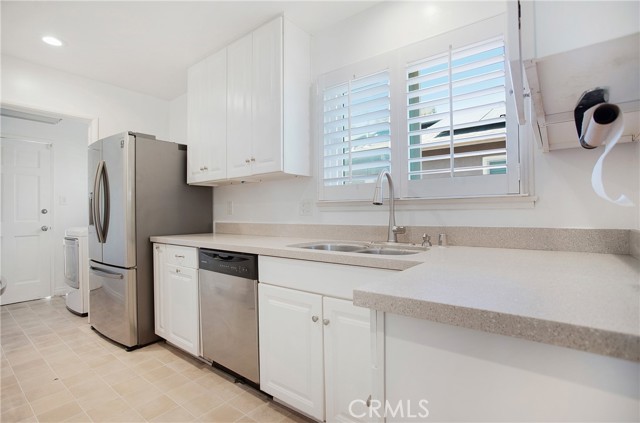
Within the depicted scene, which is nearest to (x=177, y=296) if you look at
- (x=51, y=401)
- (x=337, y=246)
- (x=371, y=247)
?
(x=51, y=401)

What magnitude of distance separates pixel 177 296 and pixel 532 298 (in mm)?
2246

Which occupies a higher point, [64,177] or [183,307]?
[64,177]

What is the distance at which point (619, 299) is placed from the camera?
0.59m

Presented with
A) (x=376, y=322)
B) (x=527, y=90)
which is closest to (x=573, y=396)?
(x=376, y=322)

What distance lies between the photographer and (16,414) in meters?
1.61

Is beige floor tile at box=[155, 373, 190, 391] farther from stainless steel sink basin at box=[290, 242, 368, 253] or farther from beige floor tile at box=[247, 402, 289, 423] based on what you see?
stainless steel sink basin at box=[290, 242, 368, 253]

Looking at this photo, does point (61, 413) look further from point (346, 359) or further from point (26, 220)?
point (26, 220)

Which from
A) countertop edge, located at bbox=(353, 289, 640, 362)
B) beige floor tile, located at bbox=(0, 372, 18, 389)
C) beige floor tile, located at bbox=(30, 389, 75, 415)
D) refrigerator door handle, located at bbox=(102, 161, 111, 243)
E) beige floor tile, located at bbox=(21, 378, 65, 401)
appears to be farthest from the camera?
refrigerator door handle, located at bbox=(102, 161, 111, 243)

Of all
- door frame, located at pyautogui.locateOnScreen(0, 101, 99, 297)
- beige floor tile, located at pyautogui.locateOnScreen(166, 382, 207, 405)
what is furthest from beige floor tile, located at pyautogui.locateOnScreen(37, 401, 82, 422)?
door frame, located at pyautogui.locateOnScreen(0, 101, 99, 297)

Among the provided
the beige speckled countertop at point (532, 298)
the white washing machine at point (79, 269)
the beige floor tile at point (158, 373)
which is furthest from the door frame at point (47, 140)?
the beige speckled countertop at point (532, 298)

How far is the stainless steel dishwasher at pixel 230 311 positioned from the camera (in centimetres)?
170

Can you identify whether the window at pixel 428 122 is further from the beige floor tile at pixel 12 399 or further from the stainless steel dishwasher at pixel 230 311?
the beige floor tile at pixel 12 399

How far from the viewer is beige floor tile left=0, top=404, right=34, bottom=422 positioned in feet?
5.15

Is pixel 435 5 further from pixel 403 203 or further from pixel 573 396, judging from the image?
pixel 573 396
